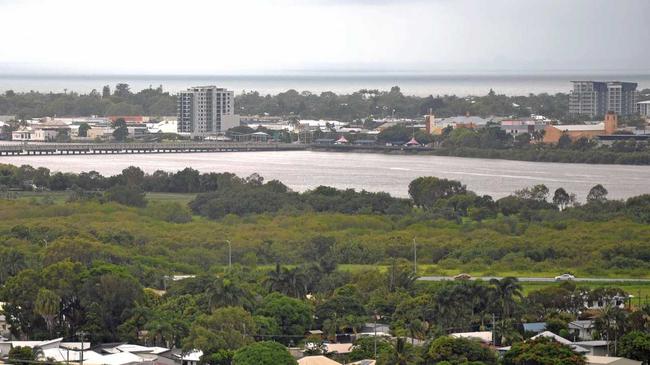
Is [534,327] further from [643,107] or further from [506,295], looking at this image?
[643,107]

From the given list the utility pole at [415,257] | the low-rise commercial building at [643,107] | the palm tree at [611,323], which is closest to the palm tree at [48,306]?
the palm tree at [611,323]

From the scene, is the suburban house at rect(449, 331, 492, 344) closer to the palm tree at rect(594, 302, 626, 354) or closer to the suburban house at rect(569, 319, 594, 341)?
the suburban house at rect(569, 319, 594, 341)

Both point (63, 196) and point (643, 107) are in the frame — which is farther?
point (643, 107)

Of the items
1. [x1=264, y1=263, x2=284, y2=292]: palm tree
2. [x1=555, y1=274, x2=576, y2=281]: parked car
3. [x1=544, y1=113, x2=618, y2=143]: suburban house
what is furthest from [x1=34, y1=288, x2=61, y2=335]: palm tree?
[x1=544, y1=113, x2=618, y2=143]: suburban house

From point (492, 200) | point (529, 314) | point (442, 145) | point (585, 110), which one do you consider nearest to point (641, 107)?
point (585, 110)

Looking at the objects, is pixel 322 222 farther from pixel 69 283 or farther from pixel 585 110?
pixel 585 110

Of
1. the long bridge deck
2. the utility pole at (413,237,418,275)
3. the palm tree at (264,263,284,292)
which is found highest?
the palm tree at (264,263,284,292)

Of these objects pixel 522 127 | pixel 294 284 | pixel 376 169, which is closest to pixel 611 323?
pixel 294 284
